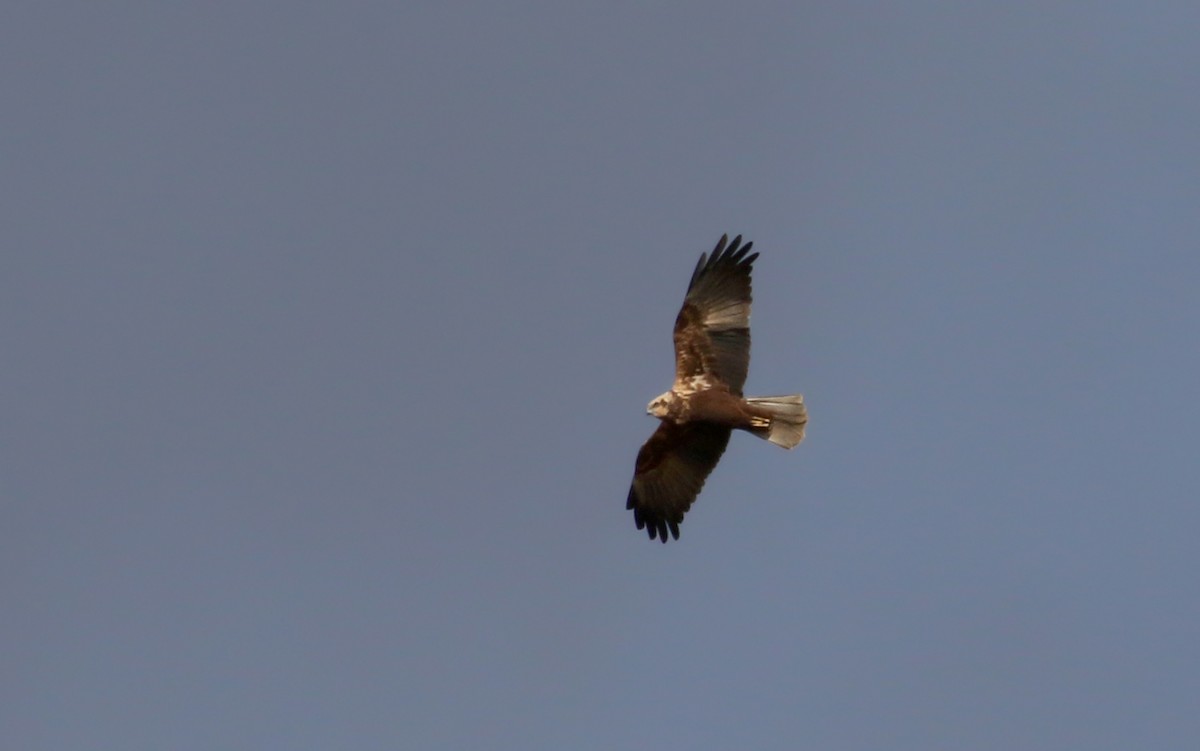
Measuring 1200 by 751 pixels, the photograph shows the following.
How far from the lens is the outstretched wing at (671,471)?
24.4 m

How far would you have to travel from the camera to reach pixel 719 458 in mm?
24734

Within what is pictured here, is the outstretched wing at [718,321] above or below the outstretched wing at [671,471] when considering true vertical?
above

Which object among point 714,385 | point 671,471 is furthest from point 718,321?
point 671,471

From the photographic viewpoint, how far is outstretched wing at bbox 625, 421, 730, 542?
2438 cm

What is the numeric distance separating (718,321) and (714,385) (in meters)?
0.88

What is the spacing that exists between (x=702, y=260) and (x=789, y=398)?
2.20 metres

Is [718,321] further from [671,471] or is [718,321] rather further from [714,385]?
[671,471]

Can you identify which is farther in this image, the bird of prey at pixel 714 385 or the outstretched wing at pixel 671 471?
the outstretched wing at pixel 671 471

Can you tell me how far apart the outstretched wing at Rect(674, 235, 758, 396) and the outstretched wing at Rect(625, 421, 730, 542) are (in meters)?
0.75

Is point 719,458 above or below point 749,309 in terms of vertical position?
below

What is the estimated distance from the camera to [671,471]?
980 inches

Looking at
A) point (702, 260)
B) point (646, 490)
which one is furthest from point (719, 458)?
point (702, 260)

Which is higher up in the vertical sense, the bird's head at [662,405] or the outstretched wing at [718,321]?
the outstretched wing at [718,321]

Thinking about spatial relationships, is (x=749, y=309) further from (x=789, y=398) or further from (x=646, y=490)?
(x=646, y=490)
